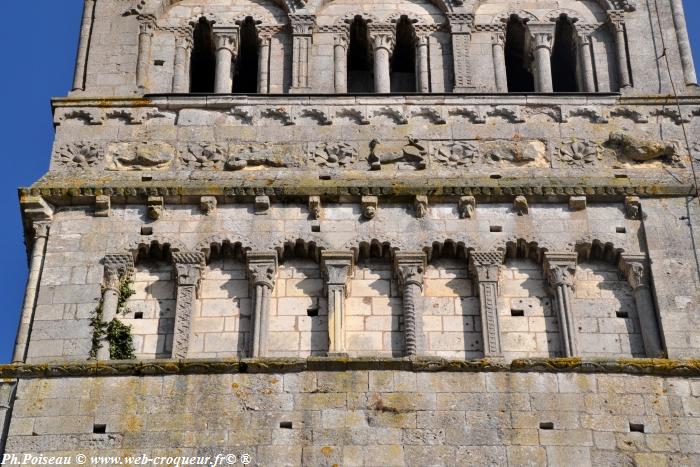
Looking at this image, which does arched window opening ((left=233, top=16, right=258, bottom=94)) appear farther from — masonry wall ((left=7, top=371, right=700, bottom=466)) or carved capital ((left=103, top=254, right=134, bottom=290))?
masonry wall ((left=7, top=371, right=700, bottom=466))

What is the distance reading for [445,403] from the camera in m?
18.9

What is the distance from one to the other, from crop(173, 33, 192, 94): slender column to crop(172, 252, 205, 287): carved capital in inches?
125

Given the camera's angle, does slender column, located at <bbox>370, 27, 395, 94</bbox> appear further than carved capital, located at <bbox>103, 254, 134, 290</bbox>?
Yes

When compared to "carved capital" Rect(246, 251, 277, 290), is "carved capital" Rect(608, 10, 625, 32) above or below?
above

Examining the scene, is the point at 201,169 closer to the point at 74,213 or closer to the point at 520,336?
the point at 74,213

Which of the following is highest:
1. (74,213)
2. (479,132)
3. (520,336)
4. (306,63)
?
(306,63)

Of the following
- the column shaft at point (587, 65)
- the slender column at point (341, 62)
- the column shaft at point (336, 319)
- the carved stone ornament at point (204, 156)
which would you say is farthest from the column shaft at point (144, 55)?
the column shaft at point (587, 65)

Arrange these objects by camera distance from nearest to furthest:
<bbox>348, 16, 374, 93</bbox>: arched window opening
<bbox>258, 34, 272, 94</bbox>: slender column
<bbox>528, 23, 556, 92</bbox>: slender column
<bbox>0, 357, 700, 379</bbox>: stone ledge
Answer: <bbox>0, 357, 700, 379</bbox>: stone ledge → <bbox>258, 34, 272, 94</bbox>: slender column → <bbox>528, 23, 556, 92</bbox>: slender column → <bbox>348, 16, 374, 93</bbox>: arched window opening

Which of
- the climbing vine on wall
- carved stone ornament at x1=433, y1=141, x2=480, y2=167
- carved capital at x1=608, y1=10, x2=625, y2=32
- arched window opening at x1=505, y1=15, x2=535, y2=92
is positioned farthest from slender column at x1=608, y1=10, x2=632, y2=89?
the climbing vine on wall

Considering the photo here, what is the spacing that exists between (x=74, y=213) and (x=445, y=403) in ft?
17.6

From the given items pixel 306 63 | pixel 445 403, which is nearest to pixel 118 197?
pixel 306 63

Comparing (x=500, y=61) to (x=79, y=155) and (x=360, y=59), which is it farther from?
(x=79, y=155)

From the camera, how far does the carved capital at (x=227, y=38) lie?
79.0ft

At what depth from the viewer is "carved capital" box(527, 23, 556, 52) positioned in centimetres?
2400
